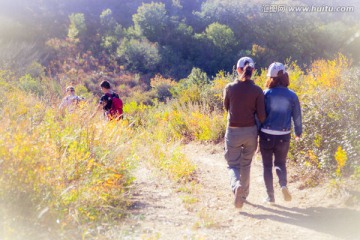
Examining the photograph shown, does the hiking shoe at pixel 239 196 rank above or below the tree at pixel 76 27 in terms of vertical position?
below

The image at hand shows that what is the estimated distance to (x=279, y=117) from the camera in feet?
16.0

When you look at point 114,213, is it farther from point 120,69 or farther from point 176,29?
point 176,29

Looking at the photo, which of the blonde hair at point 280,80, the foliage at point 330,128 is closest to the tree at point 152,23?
the foliage at point 330,128

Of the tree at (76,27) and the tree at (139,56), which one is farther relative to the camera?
the tree at (76,27)

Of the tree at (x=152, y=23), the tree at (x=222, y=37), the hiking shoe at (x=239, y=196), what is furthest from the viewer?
the tree at (x=152, y=23)

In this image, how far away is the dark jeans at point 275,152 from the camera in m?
4.95

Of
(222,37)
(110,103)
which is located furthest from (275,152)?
(222,37)

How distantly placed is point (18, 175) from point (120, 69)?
34.7 meters

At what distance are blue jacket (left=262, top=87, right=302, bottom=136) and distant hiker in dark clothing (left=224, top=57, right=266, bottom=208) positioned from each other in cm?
12

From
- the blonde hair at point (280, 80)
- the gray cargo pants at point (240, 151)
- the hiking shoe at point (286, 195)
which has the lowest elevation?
the hiking shoe at point (286, 195)

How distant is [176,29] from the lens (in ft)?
135

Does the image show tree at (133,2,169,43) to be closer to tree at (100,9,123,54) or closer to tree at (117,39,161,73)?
tree at (100,9,123,54)

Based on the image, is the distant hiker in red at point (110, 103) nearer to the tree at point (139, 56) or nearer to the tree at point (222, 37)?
the tree at point (139, 56)

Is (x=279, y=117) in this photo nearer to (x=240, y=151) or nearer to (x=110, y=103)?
(x=240, y=151)
